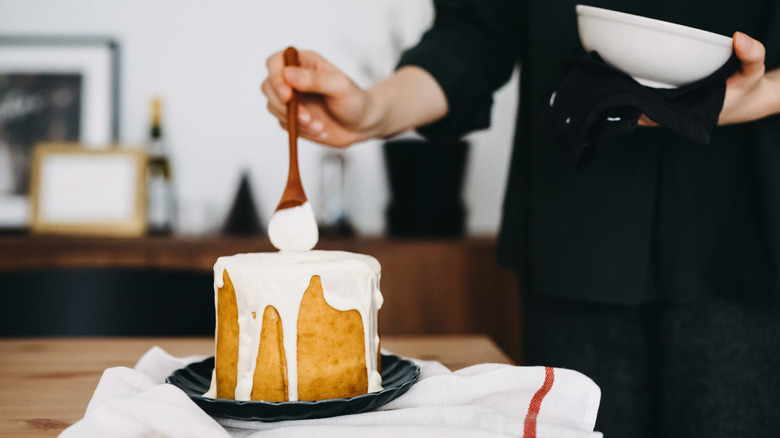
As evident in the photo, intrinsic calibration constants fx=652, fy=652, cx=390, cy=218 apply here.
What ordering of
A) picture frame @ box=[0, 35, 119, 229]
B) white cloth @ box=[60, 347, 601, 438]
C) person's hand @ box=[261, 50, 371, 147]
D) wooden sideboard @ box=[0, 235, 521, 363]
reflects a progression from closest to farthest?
white cloth @ box=[60, 347, 601, 438] → person's hand @ box=[261, 50, 371, 147] → wooden sideboard @ box=[0, 235, 521, 363] → picture frame @ box=[0, 35, 119, 229]

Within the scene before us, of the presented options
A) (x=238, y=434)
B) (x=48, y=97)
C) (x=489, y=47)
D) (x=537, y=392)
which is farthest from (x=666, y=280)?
(x=48, y=97)

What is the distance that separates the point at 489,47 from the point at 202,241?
1.07m

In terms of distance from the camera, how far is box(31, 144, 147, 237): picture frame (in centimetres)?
201

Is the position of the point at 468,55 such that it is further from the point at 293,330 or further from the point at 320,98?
the point at 293,330

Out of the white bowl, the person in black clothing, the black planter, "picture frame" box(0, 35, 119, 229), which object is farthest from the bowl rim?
"picture frame" box(0, 35, 119, 229)

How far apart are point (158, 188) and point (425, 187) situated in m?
0.82

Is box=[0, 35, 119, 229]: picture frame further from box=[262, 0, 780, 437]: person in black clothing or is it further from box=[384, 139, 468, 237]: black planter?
box=[262, 0, 780, 437]: person in black clothing

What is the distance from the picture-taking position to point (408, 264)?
183 centimetres

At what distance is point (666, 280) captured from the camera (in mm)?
851

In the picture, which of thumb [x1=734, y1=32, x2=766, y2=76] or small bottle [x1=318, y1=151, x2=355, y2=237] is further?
small bottle [x1=318, y1=151, x2=355, y2=237]

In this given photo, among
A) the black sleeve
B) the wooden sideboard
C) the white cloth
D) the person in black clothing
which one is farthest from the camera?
the wooden sideboard

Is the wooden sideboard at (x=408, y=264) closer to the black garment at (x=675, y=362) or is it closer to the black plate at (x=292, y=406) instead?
the black garment at (x=675, y=362)

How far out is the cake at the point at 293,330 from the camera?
0.56m

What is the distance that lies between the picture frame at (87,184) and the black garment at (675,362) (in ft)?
4.90
